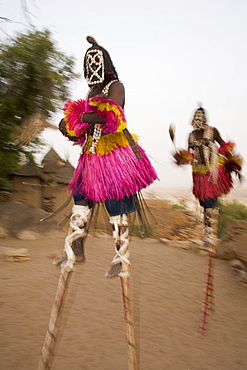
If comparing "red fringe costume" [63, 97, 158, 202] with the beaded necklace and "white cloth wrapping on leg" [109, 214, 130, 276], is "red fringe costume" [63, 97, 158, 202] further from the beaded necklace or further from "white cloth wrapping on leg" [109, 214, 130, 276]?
"white cloth wrapping on leg" [109, 214, 130, 276]

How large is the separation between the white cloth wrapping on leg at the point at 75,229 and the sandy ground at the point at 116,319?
0.96 m

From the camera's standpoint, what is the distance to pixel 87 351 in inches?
114

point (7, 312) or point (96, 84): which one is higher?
point (96, 84)

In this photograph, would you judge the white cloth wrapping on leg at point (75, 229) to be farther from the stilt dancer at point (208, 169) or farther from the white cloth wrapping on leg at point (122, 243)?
the stilt dancer at point (208, 169)

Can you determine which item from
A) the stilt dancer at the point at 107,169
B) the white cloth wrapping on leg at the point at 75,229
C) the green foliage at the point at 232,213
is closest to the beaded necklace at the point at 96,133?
the stilt dancer at the point at 107,169

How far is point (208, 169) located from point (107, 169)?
209cm

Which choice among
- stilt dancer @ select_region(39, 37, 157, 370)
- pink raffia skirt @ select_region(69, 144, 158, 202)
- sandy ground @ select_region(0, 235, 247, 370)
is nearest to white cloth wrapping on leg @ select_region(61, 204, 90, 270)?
stilt dancer @ select_region(39, 37, 157, 370)

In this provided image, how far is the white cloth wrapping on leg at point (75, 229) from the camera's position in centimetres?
231

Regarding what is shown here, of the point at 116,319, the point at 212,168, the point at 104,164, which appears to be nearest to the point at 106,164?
the point at 104,164

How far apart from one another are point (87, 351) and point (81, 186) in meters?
1.46

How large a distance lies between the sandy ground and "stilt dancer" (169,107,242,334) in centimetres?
44

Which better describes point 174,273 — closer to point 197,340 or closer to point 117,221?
point 197,340

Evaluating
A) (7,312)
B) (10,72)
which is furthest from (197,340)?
(10,72)

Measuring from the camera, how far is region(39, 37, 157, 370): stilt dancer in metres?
2.30
